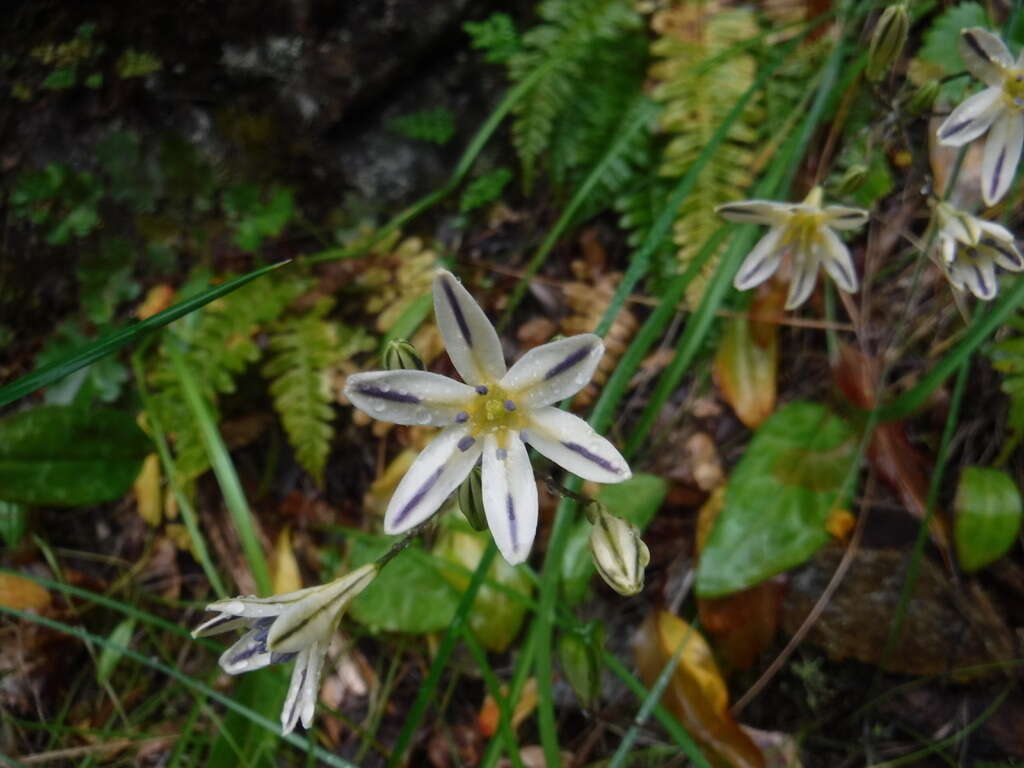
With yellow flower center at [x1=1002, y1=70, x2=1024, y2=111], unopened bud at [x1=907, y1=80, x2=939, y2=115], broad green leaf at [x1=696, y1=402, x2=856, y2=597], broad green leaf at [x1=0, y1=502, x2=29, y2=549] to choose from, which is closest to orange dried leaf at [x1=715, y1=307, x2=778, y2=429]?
broad green leaf at [x1=696, y1=402, x2=856, y2=597]

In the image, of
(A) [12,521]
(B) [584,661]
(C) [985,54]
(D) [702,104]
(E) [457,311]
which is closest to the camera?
(E) [457,311]

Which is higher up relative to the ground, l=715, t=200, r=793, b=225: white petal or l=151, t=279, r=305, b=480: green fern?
l=715, t=200, r=793, b=225: white petal

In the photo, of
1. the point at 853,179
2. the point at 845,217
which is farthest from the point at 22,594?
the point at 853,179

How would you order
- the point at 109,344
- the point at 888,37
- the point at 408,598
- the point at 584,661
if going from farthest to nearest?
1. the point at 408,598
2. the point at 888,37
3. the point at 584,661
4. the point at 109,344

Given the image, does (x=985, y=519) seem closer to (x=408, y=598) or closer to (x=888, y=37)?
(x=888, y=37)

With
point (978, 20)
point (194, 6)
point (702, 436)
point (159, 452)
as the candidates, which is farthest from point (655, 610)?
point (194, 6)

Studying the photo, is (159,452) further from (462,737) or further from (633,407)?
(633,407)

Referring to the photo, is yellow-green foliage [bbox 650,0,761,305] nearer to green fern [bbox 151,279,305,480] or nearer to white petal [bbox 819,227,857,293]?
white petal [bbox 819,227,857,293]

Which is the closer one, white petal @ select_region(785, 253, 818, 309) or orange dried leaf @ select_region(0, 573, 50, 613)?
white petal @ select_region(785, 253, 818, 309)
